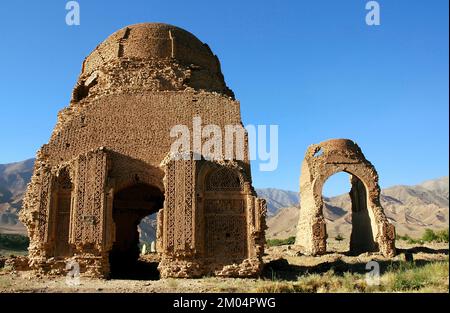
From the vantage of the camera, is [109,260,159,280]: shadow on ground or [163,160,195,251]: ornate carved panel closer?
[163,160,195,251]: ornate carved panel

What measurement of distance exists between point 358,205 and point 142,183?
541 inches

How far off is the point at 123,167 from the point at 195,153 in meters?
2.40

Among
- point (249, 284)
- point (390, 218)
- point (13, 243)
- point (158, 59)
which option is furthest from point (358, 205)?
point (390, 218)

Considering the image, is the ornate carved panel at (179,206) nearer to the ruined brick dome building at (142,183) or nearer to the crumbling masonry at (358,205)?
the ruined brick dome building at (142,183)

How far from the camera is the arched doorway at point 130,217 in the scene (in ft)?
61.7

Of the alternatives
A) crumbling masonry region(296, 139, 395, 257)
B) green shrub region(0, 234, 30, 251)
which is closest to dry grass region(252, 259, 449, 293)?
crumbling masonry region(296, 139, 395, 257)

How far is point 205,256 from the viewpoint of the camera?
43.6ft

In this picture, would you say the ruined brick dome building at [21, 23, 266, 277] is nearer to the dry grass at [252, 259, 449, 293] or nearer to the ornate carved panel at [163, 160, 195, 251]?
the ornate carved panel at [163, 160, 195, 251]

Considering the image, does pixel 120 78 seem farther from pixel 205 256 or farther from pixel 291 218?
pixel 291 218

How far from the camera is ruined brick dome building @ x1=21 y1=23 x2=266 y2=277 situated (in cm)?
1323

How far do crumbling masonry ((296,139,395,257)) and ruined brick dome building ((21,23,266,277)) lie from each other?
833 cm

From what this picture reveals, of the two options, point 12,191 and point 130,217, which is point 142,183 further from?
point 12,191

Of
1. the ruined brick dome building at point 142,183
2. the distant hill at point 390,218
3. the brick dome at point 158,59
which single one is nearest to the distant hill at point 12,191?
the distant hill at point 390,218
